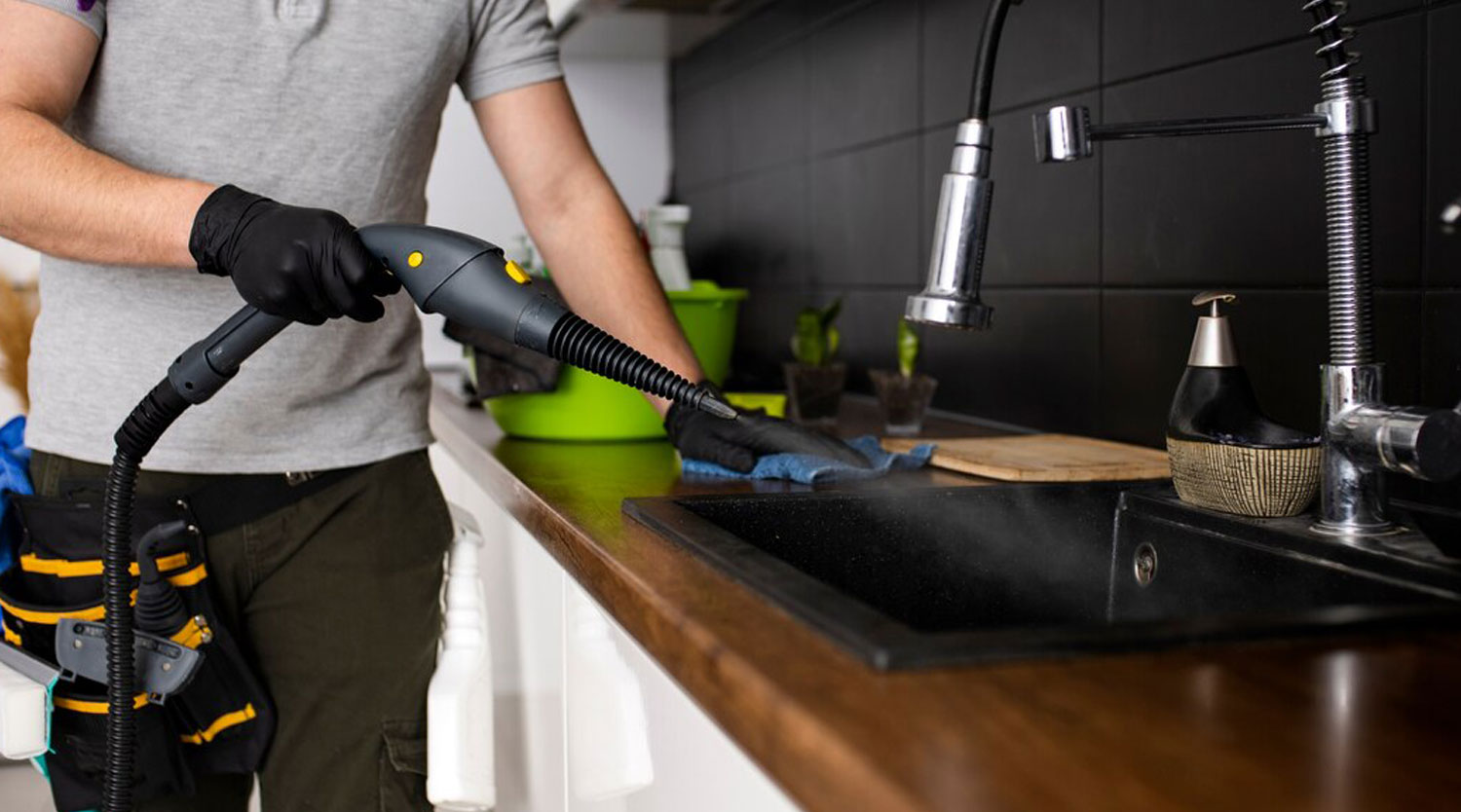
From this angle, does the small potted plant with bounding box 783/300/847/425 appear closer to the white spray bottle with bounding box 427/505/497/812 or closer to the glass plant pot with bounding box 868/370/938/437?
the glass plant pot with bounding box 868/370/938/437

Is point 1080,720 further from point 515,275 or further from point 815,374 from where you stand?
point 815,374

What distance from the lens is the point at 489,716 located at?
145cm

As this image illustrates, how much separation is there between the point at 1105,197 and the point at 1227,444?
0.61m

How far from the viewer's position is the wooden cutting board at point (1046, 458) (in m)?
1.35

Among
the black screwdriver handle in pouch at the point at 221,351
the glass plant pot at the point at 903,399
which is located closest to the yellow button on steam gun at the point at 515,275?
the black screwdriver handle in pouch at the point at 221,351

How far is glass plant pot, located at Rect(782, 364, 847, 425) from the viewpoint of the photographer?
195 centimetres

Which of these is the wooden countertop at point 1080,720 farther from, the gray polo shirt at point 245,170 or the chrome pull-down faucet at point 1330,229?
the gray polo shirt at point 245,170

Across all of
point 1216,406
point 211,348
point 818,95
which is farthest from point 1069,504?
point 818,95

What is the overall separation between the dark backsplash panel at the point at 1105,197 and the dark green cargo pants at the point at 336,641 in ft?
2.62

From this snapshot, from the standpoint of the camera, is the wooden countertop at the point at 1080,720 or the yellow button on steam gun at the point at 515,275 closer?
the wooden countertop at the point at 1080,720

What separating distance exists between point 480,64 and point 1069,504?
30.6 inches

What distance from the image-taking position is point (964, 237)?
3.30ft

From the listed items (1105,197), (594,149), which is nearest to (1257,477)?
(1105,197)

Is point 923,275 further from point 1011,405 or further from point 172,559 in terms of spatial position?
point 172,559
